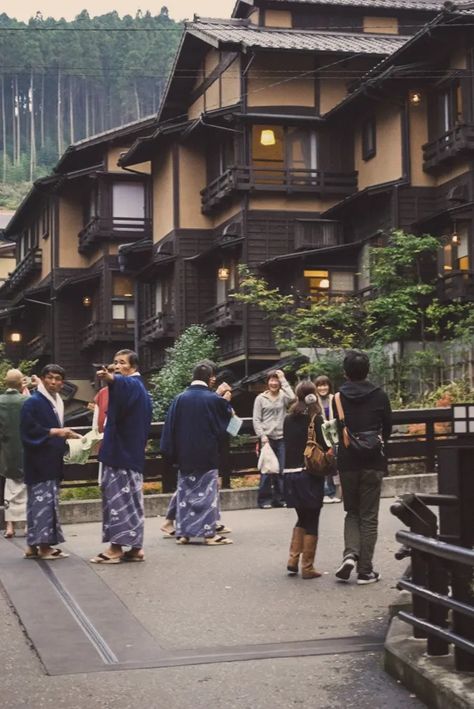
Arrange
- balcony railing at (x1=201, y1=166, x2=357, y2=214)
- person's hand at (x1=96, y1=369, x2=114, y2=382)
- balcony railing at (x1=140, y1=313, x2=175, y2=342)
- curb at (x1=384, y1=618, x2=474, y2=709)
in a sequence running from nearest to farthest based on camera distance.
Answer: curb at (x1=384, y1=618, x2=474, y2=709) < person's hand at (x1=96, y1=369, x2=114, y2=382) < balcony railing at (x1=201, y1=166, x2=357, y2=214) < balcony railing at (x1=140, y1=313, x2=175, y2=342)

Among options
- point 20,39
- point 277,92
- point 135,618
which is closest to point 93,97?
point 20,39

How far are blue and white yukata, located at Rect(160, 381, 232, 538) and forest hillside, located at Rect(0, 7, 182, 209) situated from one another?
13298 cm

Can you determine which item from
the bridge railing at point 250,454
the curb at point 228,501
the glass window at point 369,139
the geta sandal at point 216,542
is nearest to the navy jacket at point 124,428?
the geta sandal at point 216,542

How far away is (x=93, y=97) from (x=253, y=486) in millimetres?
135871

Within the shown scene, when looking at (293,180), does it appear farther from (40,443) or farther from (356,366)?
(356,366)

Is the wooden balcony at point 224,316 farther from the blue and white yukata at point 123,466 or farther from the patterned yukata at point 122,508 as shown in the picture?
the patterned yukata at point 122,508

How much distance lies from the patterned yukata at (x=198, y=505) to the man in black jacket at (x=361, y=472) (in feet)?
9.64

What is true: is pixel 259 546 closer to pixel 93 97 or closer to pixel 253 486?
pixel 253 486

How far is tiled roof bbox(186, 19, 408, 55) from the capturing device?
35.1 m

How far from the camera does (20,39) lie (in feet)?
495

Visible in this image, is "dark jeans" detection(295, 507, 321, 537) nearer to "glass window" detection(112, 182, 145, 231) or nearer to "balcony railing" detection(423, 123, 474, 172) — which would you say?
"balcony railing" detection(423, 123, 474, 172)

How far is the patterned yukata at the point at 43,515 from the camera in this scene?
1154cm

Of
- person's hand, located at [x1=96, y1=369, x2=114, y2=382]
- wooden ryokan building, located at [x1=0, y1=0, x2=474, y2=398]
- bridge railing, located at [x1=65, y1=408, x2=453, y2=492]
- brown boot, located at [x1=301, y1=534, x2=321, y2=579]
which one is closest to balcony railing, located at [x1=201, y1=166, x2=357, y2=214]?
wooden ryokan building, located at [x1=0, y1=0, x2=474, y2=398]

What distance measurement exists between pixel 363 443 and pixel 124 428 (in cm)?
282
